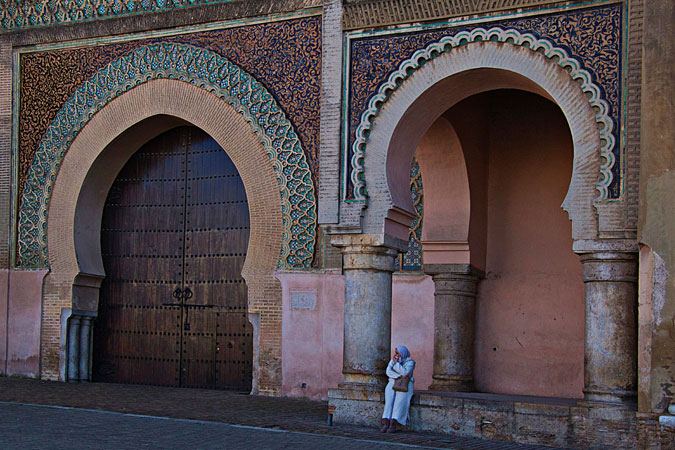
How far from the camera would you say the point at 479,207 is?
33.3 ft

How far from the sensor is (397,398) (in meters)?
7.67

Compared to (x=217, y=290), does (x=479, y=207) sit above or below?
above

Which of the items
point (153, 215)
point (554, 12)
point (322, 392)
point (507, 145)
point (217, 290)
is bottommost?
point (322, 392)

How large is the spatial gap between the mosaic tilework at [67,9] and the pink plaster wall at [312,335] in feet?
11.0

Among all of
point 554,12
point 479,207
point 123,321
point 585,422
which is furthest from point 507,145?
point 123,321

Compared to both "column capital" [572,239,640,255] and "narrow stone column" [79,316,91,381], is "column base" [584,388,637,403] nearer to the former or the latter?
"column capital" [572,239,640,255]

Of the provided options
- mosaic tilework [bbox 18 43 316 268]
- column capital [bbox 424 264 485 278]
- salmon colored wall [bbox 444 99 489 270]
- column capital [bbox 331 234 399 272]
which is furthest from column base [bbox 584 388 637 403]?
mosaic tilework [bbox 18 43 316 268]

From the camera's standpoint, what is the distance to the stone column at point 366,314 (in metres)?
8.15

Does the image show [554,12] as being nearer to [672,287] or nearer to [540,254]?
[672,287]

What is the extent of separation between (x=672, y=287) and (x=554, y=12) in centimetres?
252

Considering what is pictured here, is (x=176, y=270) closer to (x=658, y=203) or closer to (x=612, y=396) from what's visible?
(x=612, y=396)

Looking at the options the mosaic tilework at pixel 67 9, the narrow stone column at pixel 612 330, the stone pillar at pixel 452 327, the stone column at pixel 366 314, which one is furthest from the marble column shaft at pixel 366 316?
the mosaic tilework at pixel 67 9

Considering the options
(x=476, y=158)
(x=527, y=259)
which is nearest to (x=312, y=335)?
(x=527, y=259)

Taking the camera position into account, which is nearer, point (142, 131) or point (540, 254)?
point (540, 254)
